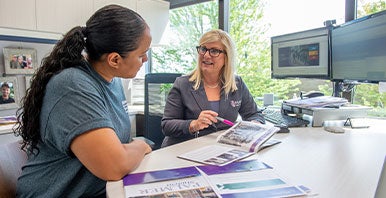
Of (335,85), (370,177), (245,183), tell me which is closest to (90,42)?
(245,183)

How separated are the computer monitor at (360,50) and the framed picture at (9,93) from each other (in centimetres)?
260

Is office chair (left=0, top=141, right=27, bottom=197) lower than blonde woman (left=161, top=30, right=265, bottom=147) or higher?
lower

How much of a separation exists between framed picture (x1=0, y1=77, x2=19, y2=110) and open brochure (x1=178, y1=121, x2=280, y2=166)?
213 cm

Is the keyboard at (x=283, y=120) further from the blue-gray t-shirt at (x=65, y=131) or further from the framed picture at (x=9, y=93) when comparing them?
the framed picture at (x=9, y=93)

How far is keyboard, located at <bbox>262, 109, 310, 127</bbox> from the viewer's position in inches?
67.1

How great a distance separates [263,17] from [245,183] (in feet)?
7.42

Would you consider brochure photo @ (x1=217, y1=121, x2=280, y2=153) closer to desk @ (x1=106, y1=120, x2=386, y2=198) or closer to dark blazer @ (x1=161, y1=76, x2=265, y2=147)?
desk @ (x1=106, y1=120, x2=386, y2=198)

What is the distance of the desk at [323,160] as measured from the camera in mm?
834

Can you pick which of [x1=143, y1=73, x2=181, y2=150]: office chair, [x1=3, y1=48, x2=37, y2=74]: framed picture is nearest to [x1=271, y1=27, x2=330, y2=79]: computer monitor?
[x1=143, y1=73, x2=181, y2=150]: office chair

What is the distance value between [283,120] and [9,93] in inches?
91.3

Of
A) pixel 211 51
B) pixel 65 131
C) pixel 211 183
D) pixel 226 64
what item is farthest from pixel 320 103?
pixel 65 131

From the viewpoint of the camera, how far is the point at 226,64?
6.26ft

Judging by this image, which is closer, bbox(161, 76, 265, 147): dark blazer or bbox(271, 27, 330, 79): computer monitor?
bbox(161, 76, 265, 147): dark blazer

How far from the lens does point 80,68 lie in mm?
1005
